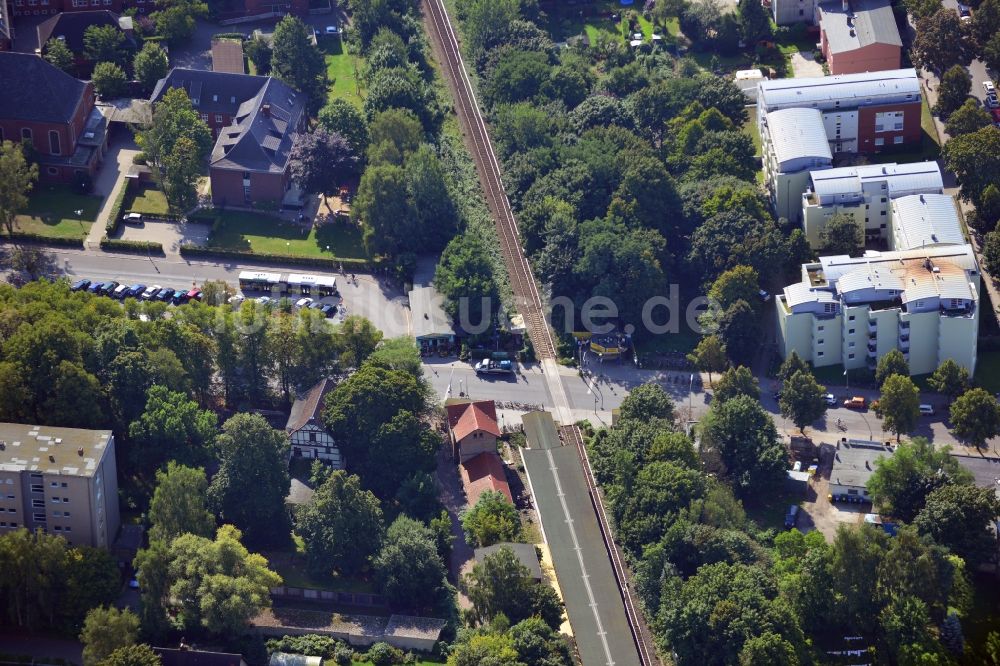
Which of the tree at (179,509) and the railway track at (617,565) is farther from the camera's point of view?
the tree at (179,509)

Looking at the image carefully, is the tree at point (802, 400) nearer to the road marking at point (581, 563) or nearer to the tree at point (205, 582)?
the road marking at point (581, 563)

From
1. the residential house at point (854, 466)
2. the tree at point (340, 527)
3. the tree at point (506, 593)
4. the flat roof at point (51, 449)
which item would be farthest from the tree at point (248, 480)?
the residential house at point (854, 466)

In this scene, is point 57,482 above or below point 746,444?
above

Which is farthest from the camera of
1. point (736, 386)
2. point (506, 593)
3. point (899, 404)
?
point (736, 386)

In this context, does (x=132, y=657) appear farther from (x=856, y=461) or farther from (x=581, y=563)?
(x=856, y=461)

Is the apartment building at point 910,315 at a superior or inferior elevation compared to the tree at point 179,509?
superior

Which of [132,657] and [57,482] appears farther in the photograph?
[57,482]

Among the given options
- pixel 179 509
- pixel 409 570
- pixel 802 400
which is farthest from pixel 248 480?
pixel 802 400
